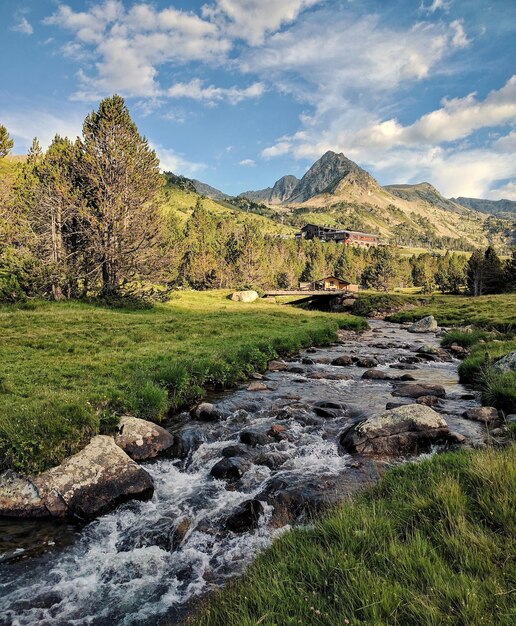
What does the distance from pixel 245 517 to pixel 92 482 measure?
3.79 metres

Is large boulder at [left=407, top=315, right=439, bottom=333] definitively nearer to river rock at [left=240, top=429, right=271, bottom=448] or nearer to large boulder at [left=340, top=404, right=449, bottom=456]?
large boulder at [left=340, top=404, right=449, bottom=456]

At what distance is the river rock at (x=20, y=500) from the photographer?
796 cm

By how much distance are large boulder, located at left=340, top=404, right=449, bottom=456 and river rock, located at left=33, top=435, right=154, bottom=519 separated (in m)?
6.06

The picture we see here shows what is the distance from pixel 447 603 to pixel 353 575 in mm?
937

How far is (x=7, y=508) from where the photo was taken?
Answer: 7992 mm

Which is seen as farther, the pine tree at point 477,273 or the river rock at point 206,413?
the pine tree at point 477,273

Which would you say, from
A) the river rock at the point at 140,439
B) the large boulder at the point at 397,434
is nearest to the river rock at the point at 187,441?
the river rock at the point at 140,439

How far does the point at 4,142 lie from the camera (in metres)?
34.5

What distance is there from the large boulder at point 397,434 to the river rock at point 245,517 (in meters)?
4.00

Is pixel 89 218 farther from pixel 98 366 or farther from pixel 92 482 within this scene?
pixel 92 482

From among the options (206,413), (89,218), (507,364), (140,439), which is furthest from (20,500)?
(89,218)

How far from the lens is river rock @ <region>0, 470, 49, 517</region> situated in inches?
314

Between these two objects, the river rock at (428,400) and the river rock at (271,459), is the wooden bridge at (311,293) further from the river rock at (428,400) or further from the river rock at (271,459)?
the river rock at (271,459)

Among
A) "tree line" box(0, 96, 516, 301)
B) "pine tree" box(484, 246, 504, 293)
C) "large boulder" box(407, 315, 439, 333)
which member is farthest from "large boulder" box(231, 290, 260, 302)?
"pine tree" box(484, 246, 504, 293)
